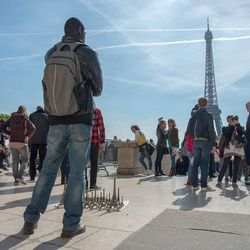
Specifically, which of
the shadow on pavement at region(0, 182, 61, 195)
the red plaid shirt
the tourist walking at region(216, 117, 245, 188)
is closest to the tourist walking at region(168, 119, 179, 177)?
the tourist walking at region(216, 117, 245, 188)

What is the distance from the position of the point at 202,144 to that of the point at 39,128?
3.98 m

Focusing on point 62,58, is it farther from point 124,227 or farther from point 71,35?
point 124,227

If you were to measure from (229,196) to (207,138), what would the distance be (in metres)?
1.38

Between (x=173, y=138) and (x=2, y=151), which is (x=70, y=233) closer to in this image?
(x=2, y=151)

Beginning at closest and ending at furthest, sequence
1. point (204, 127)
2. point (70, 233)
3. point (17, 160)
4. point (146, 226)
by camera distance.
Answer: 1. point (70, 233)
2. point (146, 226)
3. point (204, 127)
4. point (17, 160)

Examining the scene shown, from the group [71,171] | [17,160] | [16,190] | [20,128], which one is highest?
[20,128]

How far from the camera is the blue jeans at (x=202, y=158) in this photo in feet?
28.1

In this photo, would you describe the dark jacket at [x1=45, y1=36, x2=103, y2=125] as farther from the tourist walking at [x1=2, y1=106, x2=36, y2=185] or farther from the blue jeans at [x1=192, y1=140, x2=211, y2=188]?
the tourist walking at [x1=2, y1=106, x2=36, y2=185]

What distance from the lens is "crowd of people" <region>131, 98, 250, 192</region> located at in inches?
340

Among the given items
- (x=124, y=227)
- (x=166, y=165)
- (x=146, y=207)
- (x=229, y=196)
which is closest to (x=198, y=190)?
(x=229, y=196)

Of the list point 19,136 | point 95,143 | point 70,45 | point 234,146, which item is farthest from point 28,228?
point 234,146

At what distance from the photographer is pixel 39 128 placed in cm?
1027

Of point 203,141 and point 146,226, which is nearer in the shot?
point 146,226

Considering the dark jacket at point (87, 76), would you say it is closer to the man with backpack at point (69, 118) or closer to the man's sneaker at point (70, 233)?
the man with backpack at point (69, 118)
